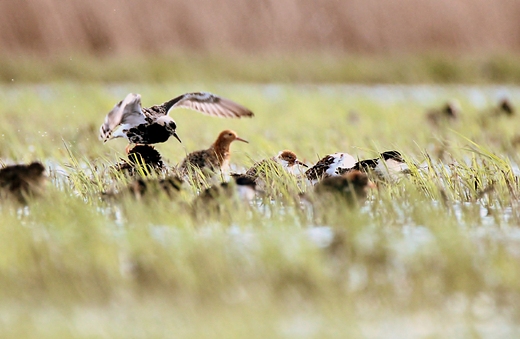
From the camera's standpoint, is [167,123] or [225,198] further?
[167,123]

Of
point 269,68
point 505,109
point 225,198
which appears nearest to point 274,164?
point 225,198

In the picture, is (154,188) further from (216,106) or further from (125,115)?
(216,106)

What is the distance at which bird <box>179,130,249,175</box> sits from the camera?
15.1 ft

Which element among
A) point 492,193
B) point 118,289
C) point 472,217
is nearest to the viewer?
point 118,289

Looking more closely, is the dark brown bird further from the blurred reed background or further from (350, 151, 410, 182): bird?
the blurred reed background

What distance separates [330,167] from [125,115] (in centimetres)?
136

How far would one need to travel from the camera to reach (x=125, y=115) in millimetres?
4969

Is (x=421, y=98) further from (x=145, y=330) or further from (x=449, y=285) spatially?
(x=145, y=330)

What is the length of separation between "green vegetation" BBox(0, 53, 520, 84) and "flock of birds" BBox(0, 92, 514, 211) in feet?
18.4

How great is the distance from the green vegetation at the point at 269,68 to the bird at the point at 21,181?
7345 mm

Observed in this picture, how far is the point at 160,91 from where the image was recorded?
9422 mm

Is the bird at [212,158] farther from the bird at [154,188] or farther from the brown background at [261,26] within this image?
the brown background at [261,26]

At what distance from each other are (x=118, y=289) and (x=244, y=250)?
497 mm

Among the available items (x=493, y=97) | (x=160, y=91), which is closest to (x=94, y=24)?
(x=160, y=91)
